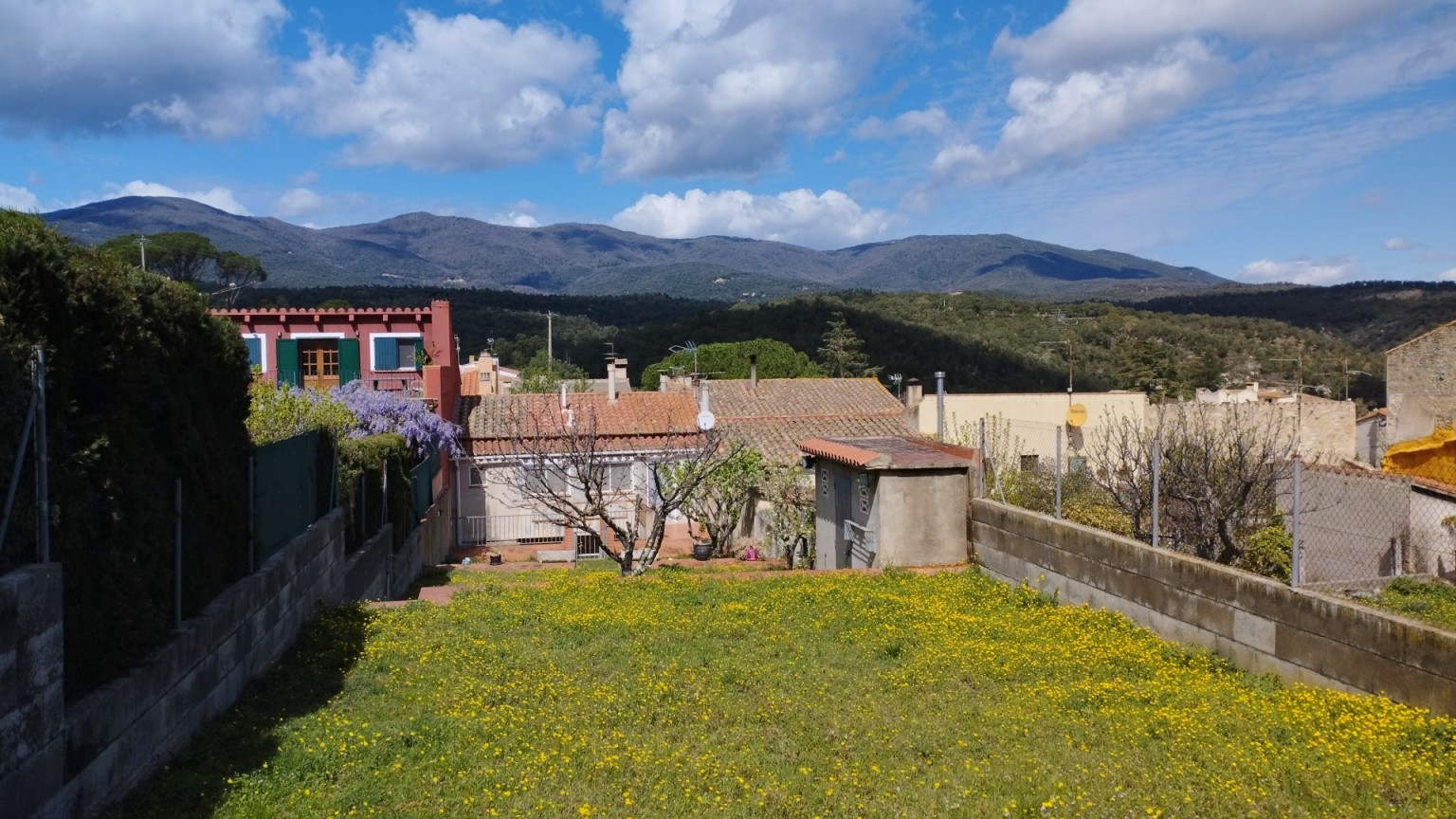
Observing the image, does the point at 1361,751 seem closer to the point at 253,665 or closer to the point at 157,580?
the point at 157,580

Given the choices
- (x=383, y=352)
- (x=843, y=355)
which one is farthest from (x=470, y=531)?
(x=843, y=355)

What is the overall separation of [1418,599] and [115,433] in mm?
13490

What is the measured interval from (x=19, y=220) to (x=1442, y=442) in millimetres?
25882

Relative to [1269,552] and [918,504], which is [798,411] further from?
[1269,552]

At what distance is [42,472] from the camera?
17.5 feet

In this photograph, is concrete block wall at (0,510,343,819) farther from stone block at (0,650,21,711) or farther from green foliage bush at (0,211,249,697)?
green foliage bush at (0,211,249,697)

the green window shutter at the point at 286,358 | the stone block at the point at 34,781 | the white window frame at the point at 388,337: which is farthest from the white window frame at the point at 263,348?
the stone block at the point at 34,781

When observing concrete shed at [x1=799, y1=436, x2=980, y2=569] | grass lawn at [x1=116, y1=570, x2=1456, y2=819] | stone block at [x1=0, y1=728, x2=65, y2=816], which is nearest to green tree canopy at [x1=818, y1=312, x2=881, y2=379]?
concrete shed at [x1=799, y1=436, x2=980, y2=569]

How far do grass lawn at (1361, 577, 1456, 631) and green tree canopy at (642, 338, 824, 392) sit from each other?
5243 centimetres

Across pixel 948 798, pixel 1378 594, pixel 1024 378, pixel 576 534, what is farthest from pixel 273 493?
pixel 1024 378

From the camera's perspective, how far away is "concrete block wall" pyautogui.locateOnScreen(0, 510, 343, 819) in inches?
195

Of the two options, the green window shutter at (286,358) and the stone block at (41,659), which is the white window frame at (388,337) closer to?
the green window shutter at (286,358)

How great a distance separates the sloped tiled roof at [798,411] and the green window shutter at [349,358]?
1173 centimetres

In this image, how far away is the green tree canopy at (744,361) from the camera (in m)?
66.6
